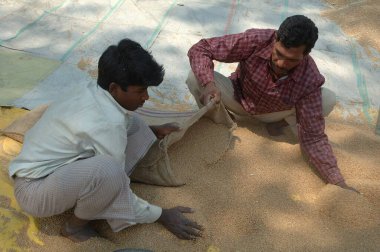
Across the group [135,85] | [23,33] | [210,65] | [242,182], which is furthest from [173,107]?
[23,33]

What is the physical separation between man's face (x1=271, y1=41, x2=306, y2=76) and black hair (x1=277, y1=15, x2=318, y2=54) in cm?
3

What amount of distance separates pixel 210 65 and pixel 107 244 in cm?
109

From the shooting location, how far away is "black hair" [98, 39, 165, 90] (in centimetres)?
149

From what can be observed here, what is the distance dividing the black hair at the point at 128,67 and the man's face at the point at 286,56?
2.30 ft

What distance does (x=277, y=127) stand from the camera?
2.45 metres

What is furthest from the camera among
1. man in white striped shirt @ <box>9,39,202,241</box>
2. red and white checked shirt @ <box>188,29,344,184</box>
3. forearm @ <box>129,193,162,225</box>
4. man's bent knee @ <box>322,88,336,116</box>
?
man's bent knee @ <box>322,88,336,116</box>

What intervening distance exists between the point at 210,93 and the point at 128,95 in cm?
68

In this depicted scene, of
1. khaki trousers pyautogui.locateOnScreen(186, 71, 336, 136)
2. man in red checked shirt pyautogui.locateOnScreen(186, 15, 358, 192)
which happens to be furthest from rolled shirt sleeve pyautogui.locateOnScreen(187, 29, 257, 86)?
khaki trousers pyautogui.locateOnScreen(186, 71, 336, 136)

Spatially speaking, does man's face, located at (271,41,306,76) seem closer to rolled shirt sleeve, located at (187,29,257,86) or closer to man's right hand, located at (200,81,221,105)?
rolled shirt sleeve, located at (187,29,257,86)

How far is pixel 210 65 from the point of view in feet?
7.29

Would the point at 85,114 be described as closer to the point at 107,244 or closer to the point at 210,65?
the point at 107,244

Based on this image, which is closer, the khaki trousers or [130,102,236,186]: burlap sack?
[130,102,236,186]: burlap sack

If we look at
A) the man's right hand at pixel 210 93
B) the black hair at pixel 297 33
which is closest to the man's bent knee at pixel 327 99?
the black hair at pixel 297 33

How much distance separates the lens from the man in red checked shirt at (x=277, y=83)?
1986 mm
